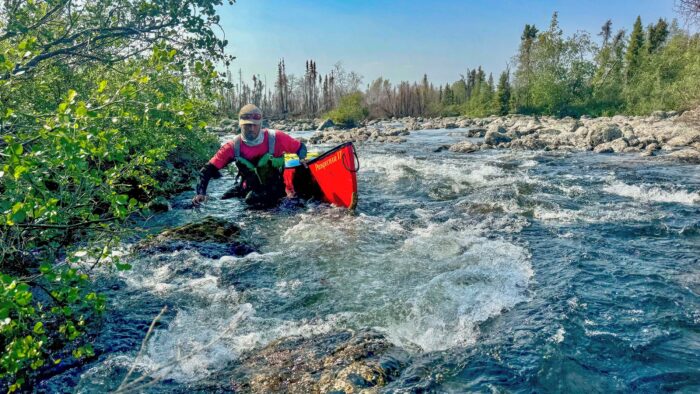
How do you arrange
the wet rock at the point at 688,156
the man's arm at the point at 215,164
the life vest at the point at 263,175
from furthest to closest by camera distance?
the wet rock at the point at 688,156 → the life vest at the point at 263,175 → the man's arm at the point at 215,164

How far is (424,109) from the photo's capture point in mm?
61938

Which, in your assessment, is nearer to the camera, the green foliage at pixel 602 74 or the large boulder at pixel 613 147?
the large boulder at pixel 613 147

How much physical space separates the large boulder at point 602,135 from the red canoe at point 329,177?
13.0 m

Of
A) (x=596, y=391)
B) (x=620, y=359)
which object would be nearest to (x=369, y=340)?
(x=596, y=391)

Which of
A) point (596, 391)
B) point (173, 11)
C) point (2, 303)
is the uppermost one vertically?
point (173, 11)

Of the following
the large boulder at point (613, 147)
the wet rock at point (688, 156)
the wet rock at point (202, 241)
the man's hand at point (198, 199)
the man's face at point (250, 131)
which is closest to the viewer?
the wet rock at point (202, 241)

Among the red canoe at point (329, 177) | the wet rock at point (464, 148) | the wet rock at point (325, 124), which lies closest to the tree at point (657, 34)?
the wet rock at point (325, 124)

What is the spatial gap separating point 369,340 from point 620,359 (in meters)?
1.89

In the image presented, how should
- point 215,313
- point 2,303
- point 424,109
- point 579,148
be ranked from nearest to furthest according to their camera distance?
point 2,303, point 215,313, point 579,148, point 424,109

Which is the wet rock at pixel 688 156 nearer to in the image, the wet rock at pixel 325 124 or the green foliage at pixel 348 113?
the wet rock at pixel 325 124

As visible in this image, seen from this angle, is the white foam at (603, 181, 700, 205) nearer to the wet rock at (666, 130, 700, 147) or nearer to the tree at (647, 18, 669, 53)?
the wet rock at (666, 130, 700, 147)

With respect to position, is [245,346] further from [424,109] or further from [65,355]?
[424,109]

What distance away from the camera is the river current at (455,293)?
3234 millimetres

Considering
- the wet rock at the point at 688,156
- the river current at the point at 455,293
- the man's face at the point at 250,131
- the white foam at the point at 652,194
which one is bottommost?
the river current at the point at 455,293
